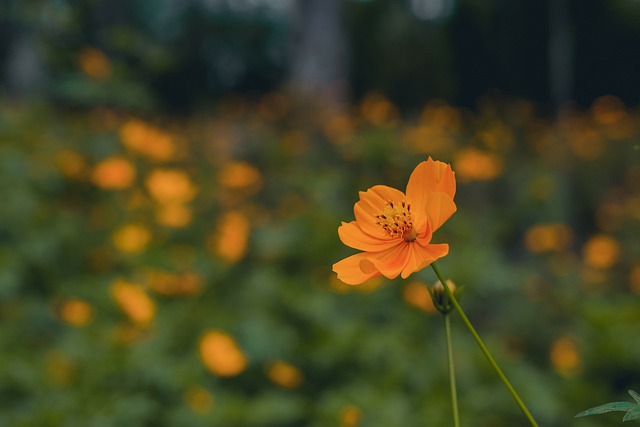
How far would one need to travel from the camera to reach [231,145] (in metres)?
3.82

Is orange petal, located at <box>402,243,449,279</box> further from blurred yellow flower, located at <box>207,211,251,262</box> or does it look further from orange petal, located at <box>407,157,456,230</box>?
blurred yellow flower, located at <box>207,211,251,262</box>

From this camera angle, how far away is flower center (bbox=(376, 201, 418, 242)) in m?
0.63

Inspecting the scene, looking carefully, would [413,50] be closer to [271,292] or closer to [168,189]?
[168,189]

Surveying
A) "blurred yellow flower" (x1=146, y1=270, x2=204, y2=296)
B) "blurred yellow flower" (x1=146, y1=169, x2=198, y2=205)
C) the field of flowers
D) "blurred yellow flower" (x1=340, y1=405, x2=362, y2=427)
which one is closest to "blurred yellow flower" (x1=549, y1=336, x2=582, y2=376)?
the field of flowers

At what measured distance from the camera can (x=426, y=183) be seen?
59 cm

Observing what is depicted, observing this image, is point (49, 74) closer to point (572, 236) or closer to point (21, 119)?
point (21, 119)

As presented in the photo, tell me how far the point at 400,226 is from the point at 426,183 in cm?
6

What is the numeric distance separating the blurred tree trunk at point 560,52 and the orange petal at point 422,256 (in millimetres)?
4918

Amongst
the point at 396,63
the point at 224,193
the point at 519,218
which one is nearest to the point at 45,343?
the point at 224,193

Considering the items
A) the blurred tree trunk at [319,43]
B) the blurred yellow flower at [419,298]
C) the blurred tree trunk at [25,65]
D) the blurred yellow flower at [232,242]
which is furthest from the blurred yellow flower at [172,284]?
the blurred tree trunk at [25,65]

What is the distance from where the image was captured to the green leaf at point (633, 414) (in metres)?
0.47

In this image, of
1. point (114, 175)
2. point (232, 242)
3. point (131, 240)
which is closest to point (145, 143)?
point (114, 175)

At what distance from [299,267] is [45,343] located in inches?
35.0

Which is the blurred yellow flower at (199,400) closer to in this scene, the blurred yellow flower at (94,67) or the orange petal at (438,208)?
the orange petal at (438,208)
